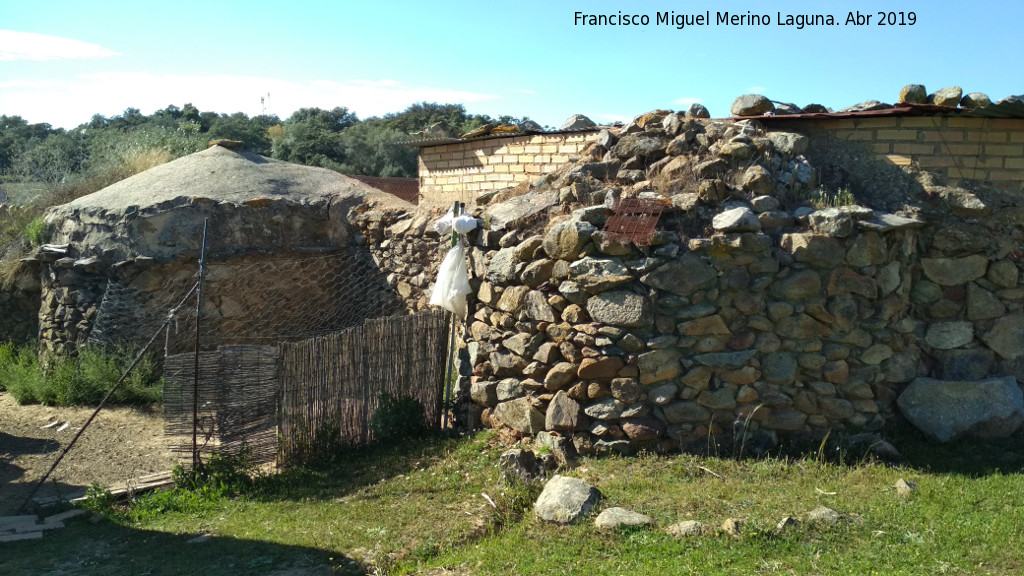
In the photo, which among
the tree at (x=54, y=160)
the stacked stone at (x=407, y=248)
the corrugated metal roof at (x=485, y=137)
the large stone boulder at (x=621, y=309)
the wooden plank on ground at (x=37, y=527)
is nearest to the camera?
the wooden plank on ground at (x=37, y=527)

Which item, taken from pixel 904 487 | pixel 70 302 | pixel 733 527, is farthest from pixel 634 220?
pixel 70 302

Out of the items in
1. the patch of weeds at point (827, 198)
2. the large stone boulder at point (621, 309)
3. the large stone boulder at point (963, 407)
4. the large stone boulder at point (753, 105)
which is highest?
the large stone boulder at point (753, 105)

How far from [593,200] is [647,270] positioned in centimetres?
96

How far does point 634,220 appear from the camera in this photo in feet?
20.5

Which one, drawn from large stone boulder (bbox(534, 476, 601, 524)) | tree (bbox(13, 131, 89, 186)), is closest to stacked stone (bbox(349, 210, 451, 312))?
large stone boulder (bbox(534, 476, 601, 524))

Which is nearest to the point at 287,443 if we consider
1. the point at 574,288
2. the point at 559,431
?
the point at 559,431

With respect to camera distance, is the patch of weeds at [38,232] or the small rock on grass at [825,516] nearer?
the small rock on grass at [825,516]

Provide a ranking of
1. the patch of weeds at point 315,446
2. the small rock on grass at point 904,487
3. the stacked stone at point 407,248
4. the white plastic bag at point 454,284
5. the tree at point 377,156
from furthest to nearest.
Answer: the tree at point 377,156 < the stacked stone at point 407,248 < the white plastic bag at point 454,284 < the patch of weeds at point 315,446 < the small rock on grass at point 904,487

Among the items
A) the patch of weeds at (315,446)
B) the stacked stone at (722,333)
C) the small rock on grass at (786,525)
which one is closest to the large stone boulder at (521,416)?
the stacked stone at (722,333)

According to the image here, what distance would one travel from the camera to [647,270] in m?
6.11

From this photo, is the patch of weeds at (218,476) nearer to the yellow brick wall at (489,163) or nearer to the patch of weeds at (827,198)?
the yellow brick wall at (489,163)

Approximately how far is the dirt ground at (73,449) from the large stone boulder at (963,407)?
637 centimetres

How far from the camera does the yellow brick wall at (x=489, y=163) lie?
8477 millimetres

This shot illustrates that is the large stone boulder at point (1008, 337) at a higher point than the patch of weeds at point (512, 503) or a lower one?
higher
